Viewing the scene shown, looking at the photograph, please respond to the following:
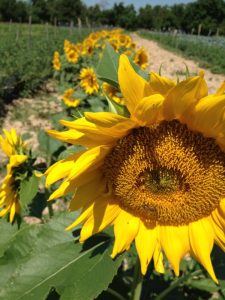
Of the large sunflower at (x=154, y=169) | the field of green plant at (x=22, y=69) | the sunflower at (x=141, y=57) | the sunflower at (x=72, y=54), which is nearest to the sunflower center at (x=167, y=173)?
the large sunflower at (x=154, y=169)

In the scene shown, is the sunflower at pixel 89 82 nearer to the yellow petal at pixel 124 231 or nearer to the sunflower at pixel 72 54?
the sunflower at pixel 72 54

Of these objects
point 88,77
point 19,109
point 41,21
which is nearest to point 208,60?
point 19,109

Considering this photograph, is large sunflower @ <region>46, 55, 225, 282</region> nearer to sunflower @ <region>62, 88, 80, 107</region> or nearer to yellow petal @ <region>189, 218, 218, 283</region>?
yellow petal @ <region>189, 218, 218, 283</region>

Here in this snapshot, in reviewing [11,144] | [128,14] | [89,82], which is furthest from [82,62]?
[128,14]

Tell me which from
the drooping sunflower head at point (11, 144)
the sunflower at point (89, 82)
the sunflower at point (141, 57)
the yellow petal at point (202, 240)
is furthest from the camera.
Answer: the sunflower at point (89, 82)

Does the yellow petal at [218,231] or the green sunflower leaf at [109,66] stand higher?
the green sunflower leaf at [109,66]

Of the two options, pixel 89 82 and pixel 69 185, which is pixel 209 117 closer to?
pixel 69 185

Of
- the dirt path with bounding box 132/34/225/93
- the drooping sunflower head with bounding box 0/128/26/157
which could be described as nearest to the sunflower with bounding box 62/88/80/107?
the dirt path with bounding box 132/34/225/93
